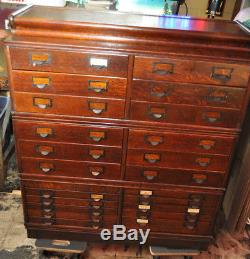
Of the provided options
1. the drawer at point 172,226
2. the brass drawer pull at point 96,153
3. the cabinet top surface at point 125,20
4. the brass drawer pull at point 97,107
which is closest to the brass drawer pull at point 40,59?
the cabinet top surface at point 125,20

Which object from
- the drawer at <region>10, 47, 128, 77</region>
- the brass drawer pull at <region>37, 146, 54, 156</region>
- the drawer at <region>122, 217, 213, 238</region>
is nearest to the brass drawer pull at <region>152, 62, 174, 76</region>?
the drawer at <region>10, 47, 128, 77</region>

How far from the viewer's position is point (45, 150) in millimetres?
1683

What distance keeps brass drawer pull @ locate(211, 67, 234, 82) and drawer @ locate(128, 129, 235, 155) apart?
0.96 feet

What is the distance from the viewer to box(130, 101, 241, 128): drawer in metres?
1.55

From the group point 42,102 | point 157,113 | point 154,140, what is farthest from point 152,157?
point 42,102

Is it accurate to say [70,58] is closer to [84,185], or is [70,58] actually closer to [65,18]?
[65,18]

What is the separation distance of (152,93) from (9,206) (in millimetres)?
1400

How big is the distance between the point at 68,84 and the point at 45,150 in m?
0.39

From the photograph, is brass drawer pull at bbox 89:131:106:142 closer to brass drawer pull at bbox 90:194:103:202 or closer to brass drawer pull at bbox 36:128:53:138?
brass drawer pull at bbox 36:128:53:138

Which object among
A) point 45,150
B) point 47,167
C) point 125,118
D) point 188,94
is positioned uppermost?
point 188,94

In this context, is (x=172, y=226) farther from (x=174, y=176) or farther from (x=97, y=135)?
(x=97, y=135)

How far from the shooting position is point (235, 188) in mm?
2164

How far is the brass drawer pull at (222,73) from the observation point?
146 cm

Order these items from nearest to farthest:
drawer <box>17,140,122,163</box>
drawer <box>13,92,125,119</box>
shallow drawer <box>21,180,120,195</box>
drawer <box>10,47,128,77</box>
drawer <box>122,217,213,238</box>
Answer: drawer <box>10,47,128,77</box> < drawer <box>13,92,125,119</box> < drawer <box>17,140,122,163</box> < shallow drawer <box>21,180,120,195</box> < drawer <box>122,217,213,238</box>
